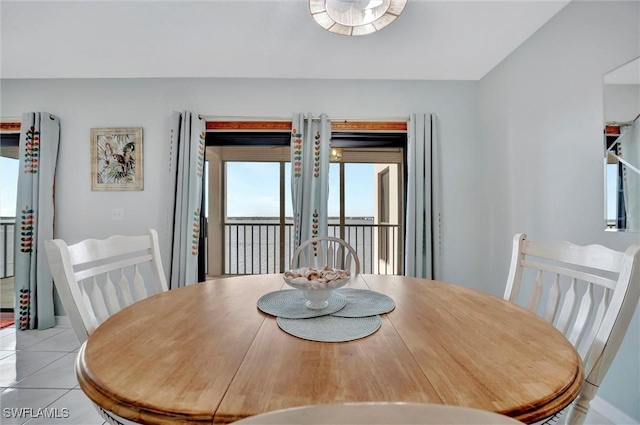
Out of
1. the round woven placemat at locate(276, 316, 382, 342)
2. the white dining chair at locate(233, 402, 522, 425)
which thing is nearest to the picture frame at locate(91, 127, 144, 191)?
the round woven placemat at locate(276, 316, 382, 342)

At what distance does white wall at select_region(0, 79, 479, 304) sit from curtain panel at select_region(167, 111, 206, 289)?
0.52 ft

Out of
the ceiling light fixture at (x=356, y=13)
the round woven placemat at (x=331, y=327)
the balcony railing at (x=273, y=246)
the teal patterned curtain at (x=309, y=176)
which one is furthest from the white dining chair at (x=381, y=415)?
the balcony railing at (x=273, y=246)

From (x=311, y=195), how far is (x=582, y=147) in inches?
79.5

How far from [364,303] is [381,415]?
928 millimetres

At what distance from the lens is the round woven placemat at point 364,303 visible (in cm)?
106

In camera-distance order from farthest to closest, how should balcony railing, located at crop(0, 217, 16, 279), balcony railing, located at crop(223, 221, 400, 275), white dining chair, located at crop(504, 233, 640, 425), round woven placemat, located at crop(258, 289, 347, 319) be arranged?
Result: balcony railing, located at crop(223, 221, 400, 275) → balcony railing, located at crop(0, 217, 16, 279) → round woven placemat, located at crop(258, 289, 347, 319) → white dining chair, located at crop(504, 233, 640, 425)

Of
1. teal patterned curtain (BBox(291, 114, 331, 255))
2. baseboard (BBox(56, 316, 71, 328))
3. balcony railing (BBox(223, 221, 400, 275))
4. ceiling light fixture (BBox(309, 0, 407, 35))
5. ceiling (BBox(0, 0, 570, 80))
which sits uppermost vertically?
ceiling (BBox(0, 0, 570, 80))

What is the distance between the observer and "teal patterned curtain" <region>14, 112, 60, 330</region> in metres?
2.94

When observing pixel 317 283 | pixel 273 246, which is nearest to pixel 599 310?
pixel 317 283

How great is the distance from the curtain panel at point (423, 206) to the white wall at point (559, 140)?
0.48m

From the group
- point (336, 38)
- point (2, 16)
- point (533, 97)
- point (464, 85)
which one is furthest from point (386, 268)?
point (2, 16)

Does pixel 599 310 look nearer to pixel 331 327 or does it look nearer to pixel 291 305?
pixel 331 327

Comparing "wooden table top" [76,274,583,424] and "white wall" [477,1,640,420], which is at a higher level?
"white wall" [477,1,640,420]

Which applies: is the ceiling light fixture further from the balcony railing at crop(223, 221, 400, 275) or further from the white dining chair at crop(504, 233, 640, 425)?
the balcony railing at crop(223, 221, 400, 275)
